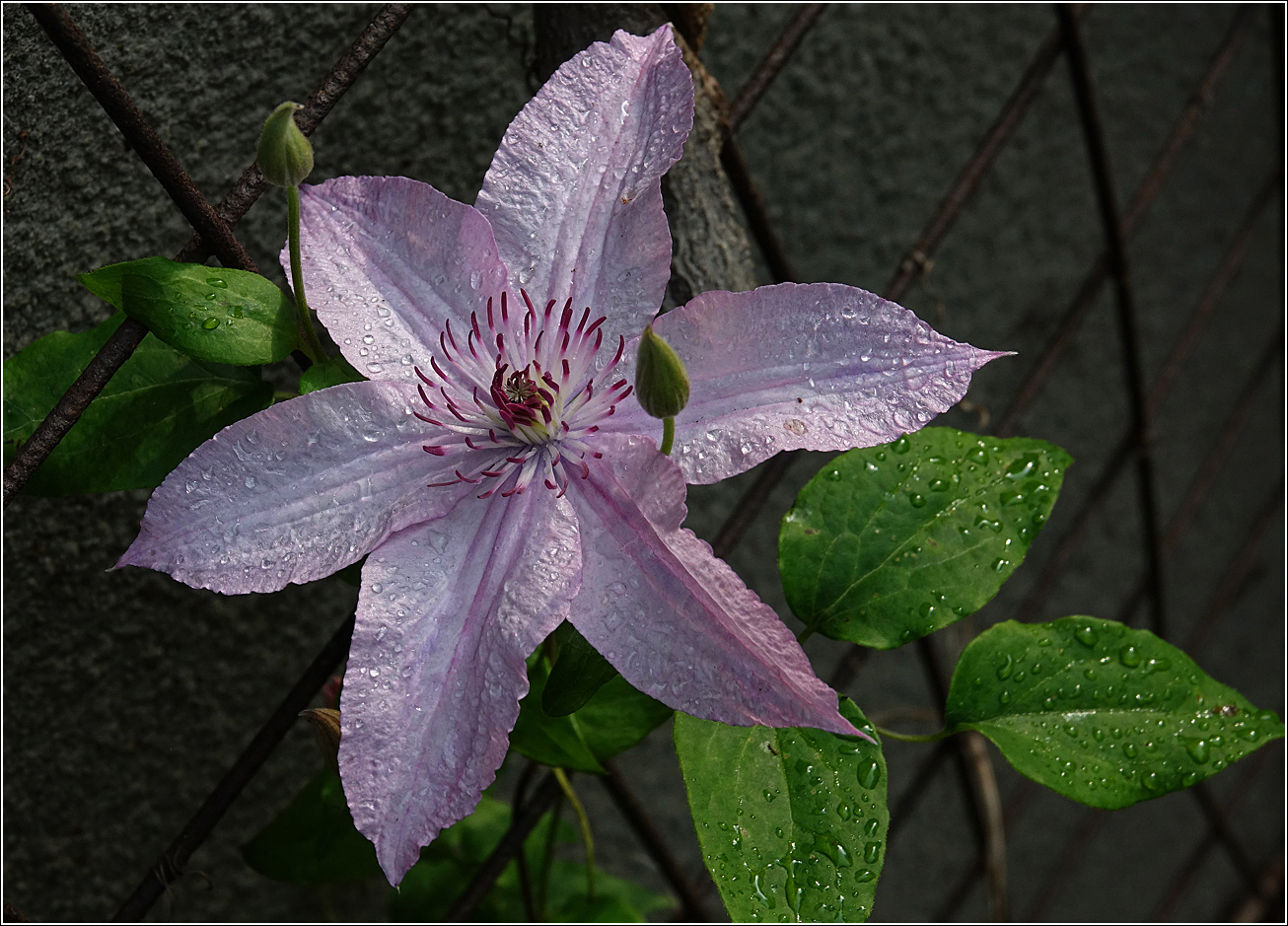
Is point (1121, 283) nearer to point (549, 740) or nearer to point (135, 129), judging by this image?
point (549, 740)

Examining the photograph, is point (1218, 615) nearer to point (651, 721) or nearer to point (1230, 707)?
point (1230, 707)

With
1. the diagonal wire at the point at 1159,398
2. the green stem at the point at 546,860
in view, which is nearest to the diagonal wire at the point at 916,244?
the green stem at the point at 546,860

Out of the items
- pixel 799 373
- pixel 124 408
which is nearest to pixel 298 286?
pixel 124 408

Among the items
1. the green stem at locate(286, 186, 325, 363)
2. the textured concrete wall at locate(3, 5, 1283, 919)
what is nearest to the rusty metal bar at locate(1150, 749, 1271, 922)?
the textured concrete wall at locate(3, 5, 1283, 919)

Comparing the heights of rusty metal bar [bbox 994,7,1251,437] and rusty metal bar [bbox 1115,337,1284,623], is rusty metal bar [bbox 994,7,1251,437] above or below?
above

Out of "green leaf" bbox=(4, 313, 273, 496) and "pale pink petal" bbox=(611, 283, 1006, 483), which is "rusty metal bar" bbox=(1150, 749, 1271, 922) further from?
"green leaf" bbox=(4, 313, 273, 496)

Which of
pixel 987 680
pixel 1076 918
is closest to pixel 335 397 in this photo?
pixel 987 680
